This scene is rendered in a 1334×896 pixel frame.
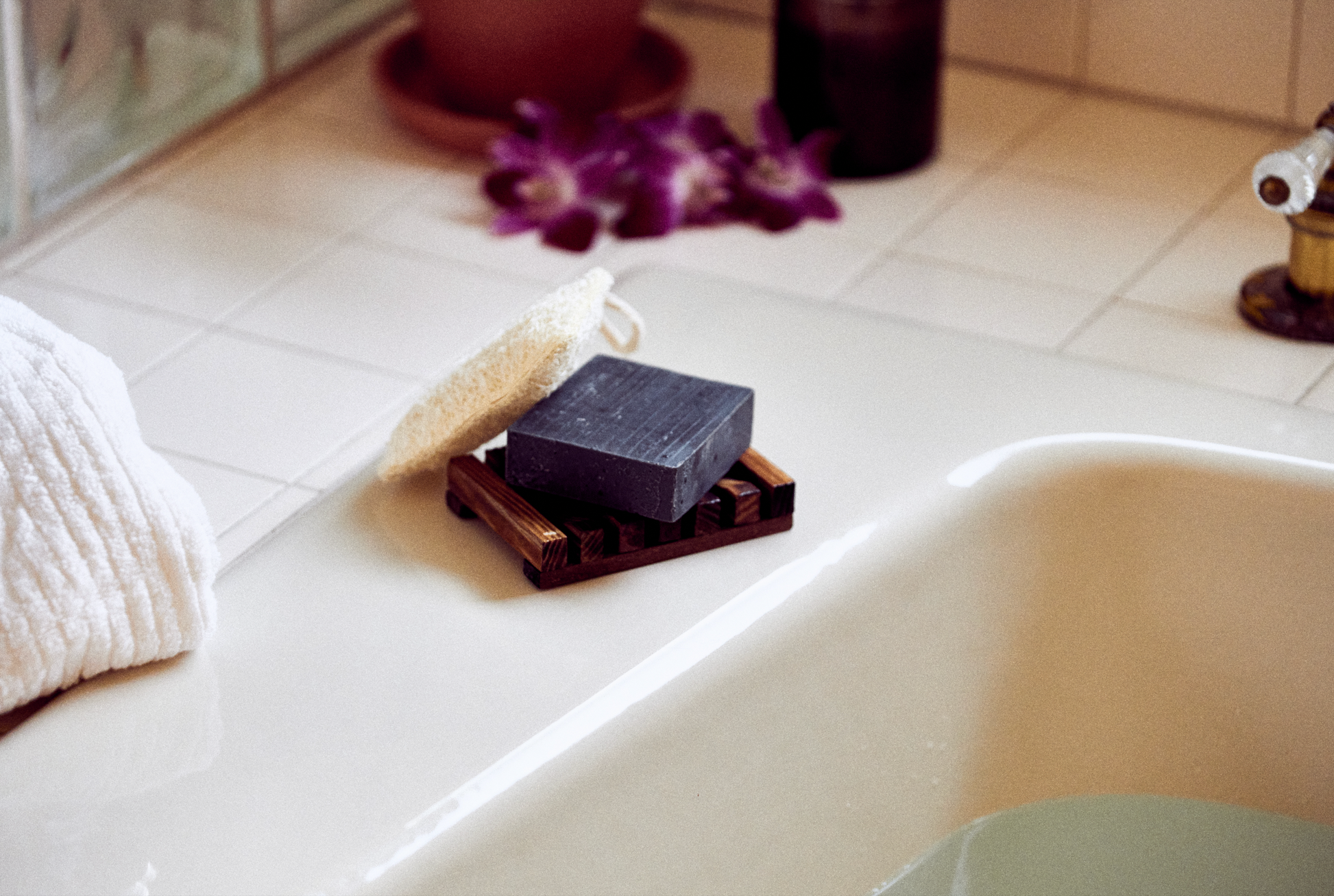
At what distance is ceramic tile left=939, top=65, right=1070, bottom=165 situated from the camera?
1781 millimetres

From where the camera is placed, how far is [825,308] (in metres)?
1.35

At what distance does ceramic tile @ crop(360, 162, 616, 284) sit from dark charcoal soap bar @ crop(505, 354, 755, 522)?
49cm

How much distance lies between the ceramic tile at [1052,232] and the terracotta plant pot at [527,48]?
41 cm

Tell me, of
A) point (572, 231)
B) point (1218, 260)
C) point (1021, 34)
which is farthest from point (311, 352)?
point (1021, 34)

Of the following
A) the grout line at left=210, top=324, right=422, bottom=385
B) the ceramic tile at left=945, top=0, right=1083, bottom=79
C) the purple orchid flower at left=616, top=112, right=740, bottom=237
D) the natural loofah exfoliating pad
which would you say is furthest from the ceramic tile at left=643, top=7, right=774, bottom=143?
the natural loofah exfoliating pad

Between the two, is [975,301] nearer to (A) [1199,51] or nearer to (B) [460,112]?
(A) [1199,51]

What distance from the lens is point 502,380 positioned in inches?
41.4

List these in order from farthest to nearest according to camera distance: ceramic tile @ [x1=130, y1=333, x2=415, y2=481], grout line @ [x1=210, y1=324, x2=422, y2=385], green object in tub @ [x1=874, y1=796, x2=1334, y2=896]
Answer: grout line @ [x1=210, y1=324, x2=422, y2=385] < ceramic tile @ [x1=130, y1=333, x2=415, y2=481] < green object in tub @ [x1=874, y1=796, x2=1334, y2=896]

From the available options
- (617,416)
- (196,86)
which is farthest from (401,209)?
(617,416)

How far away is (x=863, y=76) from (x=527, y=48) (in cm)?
35

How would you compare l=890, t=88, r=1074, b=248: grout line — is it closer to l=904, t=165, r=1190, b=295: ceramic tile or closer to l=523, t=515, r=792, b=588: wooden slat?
l=904, t=165, r=1190, b=295: ceramic tile

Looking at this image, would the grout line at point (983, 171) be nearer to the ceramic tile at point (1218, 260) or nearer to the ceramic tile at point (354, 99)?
the ceramic tile at point (1218, 260)

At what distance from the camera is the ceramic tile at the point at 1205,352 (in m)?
1.34

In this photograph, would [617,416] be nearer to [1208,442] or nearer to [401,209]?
[1208,442]
